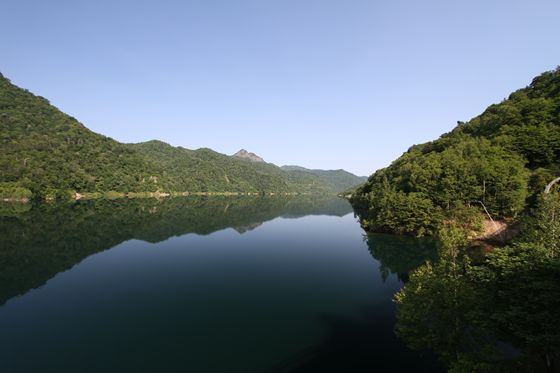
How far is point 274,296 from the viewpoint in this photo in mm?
37844

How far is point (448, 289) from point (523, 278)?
483 centimetres

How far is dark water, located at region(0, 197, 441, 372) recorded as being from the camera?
22.9 m

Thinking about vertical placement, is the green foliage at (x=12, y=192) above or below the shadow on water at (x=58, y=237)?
above

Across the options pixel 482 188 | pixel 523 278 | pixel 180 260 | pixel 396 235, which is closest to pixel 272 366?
pixel 523 278

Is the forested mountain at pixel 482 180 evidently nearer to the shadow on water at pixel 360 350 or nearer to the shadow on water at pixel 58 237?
the shadow on water at pixel 360 350

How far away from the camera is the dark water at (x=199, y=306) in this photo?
2288cm

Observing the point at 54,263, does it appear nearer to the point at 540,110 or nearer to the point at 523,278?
the point at 523,278

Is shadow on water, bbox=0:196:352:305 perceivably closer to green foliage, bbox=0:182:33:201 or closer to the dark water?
the dark water

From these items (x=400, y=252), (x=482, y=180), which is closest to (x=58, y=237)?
(x=400, y=252)

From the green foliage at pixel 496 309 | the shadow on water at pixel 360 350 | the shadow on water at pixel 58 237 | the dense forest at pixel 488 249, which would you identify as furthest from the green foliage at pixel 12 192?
the green foliage at pixel 496 309

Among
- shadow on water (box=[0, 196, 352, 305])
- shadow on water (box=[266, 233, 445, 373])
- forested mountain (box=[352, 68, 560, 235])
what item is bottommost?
shadow on water (box=[266, 233, 445, 373])

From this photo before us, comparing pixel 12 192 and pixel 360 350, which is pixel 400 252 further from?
pixel 12 192

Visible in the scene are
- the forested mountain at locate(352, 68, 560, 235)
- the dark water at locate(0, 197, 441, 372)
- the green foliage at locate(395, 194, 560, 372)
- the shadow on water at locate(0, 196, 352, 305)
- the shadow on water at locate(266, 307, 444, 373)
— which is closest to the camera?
the green foliage at locate(395, 194, 560, 372)

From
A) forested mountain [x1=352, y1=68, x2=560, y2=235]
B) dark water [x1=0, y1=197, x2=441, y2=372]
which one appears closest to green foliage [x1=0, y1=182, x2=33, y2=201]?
dark water [x1=0, y1=197, x2=441, y2=372]
